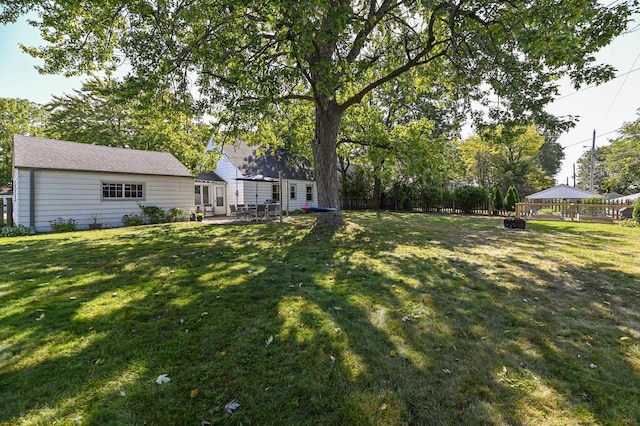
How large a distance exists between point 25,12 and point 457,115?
1395cm

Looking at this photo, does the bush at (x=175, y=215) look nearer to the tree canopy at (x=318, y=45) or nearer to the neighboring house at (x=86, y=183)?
the neighboring house at (x=86, y=183)

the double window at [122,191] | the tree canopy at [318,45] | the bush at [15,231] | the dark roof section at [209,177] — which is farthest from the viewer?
the dark roof section at [209,177]

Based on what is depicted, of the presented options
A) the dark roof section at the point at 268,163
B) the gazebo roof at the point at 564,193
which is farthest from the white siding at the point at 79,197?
the gazebo roof at the point at 564,193

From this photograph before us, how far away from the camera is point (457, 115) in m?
10.5

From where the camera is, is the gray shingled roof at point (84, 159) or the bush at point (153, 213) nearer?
Result: the gray shingled roof at point (84, 159)

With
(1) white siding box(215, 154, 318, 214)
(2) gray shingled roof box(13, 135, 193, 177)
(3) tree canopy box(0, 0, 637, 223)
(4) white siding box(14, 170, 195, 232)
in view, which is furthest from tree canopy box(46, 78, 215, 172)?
(3) tree canopy box(0, 0, 637, 223)

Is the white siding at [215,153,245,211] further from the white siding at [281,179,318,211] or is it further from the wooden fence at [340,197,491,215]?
the wooden fence at [340,197,491,215]

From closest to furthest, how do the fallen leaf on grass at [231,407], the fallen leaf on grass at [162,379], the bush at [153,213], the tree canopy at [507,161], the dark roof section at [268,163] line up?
the fallen leaf on grass at [231,407] → the fallen leaf on grass at [162,379] → the bush at [153,213] → the dark roof section at [268,163] → the tree canopy at [507,161]

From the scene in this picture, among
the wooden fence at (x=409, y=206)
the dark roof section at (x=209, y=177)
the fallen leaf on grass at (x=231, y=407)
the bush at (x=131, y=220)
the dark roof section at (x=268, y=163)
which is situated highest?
Result: the dark roof section at (x=268, y=163)

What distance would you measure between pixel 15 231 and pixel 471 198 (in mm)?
24129

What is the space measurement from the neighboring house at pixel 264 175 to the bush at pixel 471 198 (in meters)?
10.4

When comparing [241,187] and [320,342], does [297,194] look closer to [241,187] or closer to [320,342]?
[241,187]

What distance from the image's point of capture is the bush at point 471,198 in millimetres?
20281

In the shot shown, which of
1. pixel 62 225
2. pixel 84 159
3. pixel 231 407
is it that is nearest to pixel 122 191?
pixel 84 159
